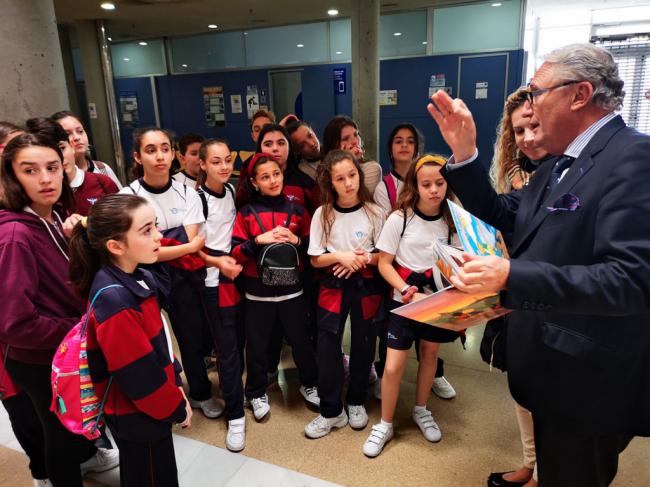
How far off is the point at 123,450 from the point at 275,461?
2.96 feet

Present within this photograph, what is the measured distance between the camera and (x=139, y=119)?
29.6ft

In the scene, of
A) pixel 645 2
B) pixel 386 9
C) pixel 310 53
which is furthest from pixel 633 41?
pixel 310 53

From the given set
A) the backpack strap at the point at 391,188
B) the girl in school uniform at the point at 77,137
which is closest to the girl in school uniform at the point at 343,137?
the backpack strap at the point at 391,188

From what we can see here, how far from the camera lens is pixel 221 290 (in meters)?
2.42

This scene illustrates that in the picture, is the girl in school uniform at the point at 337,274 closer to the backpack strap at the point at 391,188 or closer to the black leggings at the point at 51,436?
the backpack strap at the point at 391,188

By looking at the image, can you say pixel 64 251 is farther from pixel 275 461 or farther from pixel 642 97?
pixel 642 97

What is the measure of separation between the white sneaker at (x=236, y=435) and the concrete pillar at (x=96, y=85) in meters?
6.73

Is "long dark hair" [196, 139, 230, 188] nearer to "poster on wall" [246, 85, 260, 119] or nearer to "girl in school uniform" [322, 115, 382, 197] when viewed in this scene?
"girl in school uniform" [322, 115, 382, 197]

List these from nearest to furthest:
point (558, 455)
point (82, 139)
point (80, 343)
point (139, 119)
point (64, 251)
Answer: point (558, 455) → point (80, 343) → point (64, 251) → point (82, 139) → point (139, 119)

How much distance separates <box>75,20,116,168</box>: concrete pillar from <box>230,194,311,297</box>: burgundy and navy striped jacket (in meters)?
6.40

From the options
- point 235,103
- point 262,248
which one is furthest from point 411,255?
point 235,103

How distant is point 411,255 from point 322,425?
105cm

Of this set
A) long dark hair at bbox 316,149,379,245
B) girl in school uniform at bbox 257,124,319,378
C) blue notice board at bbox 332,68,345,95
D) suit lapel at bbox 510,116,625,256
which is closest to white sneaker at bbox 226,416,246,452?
girl in school uniform at bbox 257,124,319,378

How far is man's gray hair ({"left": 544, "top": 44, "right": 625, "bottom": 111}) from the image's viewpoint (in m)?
1.10
